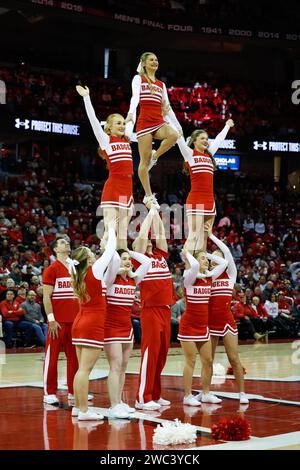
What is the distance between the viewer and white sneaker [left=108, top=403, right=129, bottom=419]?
7.53 metres

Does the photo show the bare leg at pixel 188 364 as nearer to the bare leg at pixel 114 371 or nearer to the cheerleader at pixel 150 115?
the bare leg at pixel 114 371

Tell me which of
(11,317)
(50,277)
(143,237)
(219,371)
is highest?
(143,237)

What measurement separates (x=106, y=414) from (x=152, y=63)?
3907mm

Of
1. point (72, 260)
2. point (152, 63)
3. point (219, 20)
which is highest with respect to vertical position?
point (219, 20)

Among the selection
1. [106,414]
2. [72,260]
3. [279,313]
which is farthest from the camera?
[279,313]

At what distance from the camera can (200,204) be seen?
9562mm

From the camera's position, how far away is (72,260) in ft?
24.1

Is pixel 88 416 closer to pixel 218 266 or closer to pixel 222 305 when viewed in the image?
pixel 222 305

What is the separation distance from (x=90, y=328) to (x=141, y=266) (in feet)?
3.25

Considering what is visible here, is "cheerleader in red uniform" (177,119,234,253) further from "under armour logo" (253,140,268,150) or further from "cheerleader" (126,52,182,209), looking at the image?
"under armour logo" (253,140,268,150)

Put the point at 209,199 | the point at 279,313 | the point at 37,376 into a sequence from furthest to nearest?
1. the point at 279,313
2. the point at 37,376
3. the point at 209,199

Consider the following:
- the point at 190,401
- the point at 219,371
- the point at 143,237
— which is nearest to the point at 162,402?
the point at 190,401
